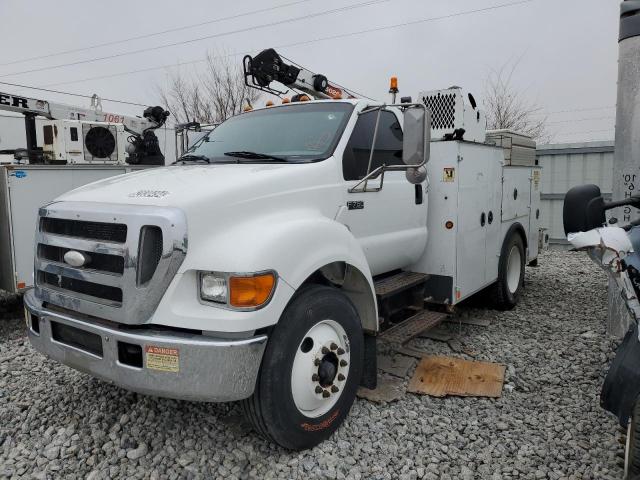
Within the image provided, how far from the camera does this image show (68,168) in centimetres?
617

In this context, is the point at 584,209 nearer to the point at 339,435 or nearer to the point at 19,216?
the point at 339,435

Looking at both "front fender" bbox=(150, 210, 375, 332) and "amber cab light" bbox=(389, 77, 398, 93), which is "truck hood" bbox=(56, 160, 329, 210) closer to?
"front fender" bbox=(150, 210, 375, 332)

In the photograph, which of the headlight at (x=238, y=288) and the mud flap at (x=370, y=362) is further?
the mud flap at (x=370, y=362)

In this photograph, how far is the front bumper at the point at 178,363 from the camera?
2.53m

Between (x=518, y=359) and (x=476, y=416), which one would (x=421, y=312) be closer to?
(x=518, y=359)

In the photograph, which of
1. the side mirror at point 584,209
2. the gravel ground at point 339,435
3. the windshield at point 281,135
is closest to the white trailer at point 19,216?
the gravel ground at point 339,435

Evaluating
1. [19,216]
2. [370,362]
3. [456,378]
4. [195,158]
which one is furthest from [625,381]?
[19,216]

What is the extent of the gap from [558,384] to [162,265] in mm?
3284

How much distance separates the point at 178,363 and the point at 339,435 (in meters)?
1.30

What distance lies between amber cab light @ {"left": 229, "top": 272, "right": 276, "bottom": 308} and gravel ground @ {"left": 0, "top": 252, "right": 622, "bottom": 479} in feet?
3.45

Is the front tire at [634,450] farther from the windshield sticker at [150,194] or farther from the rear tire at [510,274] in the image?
the rear tire at [510,274]

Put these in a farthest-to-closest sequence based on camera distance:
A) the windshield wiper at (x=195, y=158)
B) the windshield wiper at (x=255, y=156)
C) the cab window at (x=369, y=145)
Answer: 1. the windshield wiper at (x=195, y=158)
2. the cab window at (x=369, y=145)
3. the windshield wiper at (x=255, y=156)

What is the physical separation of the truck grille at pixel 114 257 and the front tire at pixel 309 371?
703mm

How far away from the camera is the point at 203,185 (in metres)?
2.96
